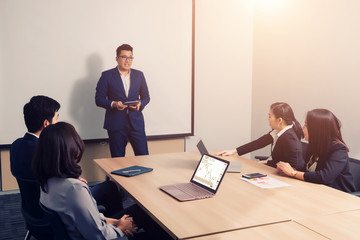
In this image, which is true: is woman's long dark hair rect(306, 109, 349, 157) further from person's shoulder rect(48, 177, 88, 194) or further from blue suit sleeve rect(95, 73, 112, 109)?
blue suit sleeve rect(95, 73, 112, 109)

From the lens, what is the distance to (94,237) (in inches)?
72.6

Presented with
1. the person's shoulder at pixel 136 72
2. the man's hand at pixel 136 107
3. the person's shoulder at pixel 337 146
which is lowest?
the person's shoulder at pixel 337 146

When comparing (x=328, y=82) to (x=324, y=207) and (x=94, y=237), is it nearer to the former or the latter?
(x=324, y=207)

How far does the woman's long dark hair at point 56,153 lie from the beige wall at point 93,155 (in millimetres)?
2846

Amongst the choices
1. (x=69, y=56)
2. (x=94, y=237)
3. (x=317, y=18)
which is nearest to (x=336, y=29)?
(x=317, y=18)

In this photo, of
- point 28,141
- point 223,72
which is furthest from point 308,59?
point 28,141

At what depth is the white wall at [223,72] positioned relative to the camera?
5.34m

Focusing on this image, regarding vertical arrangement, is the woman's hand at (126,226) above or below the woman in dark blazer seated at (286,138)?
below

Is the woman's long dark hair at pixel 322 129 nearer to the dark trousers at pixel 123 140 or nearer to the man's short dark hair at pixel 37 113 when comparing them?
the man's short dark hair at pixel 37 113

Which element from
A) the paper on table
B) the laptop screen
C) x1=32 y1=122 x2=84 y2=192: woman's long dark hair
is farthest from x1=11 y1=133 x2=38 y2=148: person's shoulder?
the paper on table

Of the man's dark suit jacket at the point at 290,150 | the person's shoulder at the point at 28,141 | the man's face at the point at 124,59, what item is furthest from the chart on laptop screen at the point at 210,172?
the man's face at the point at 124,59

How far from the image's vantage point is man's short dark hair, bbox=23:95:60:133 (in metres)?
2.59

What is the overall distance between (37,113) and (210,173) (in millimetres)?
1250

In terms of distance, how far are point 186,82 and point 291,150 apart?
2469mm
